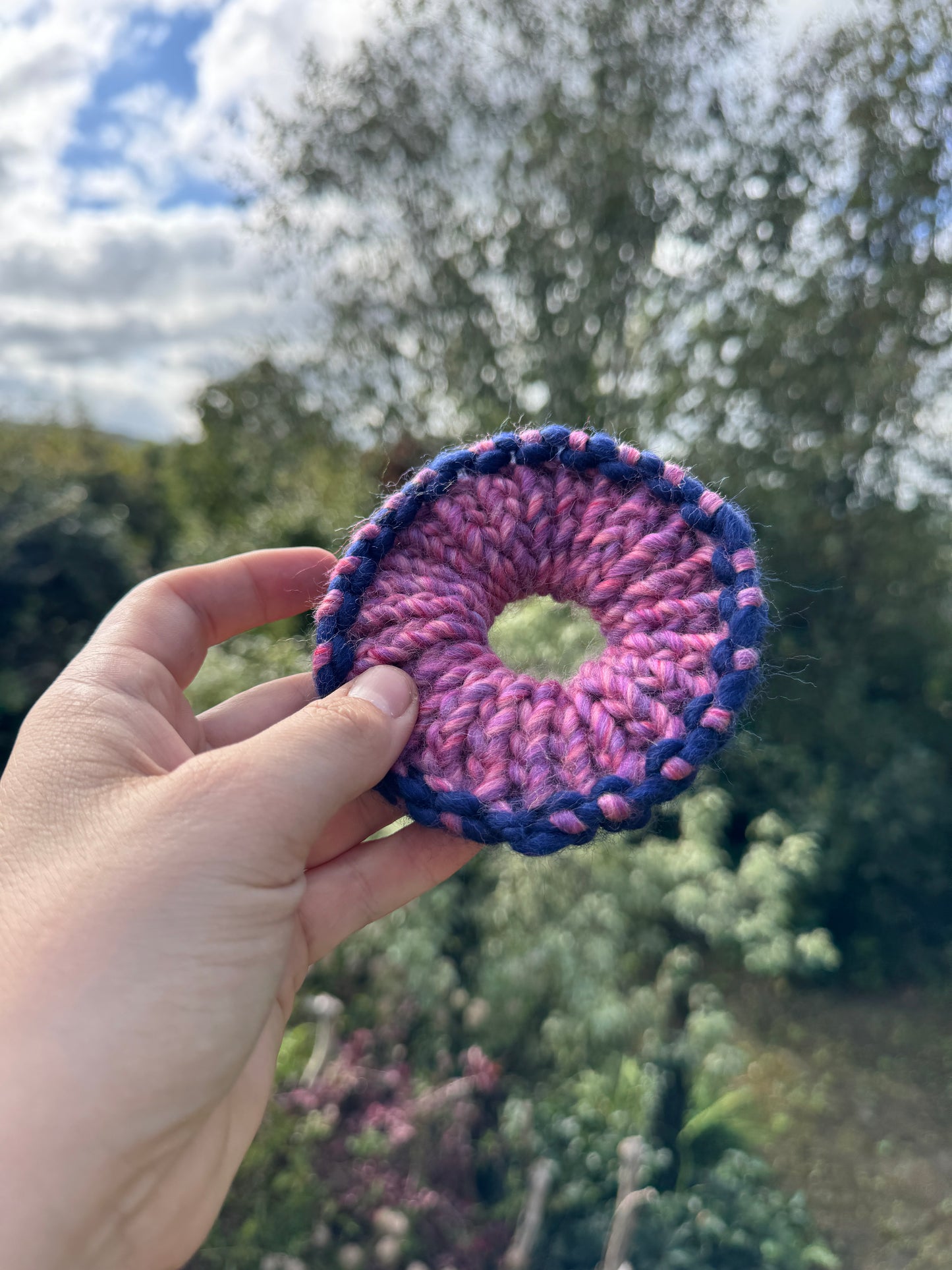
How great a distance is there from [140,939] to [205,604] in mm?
822

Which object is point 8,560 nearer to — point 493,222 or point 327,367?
point 327,367

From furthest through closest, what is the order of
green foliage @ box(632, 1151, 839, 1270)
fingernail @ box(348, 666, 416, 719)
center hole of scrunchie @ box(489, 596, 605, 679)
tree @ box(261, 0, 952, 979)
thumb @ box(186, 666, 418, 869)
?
1. tree @ box(261, 0, 952, 979)
2. green foliage @ box(632, 1151, 839, 1270)
3. center hole of scrunchie @ box(489, 596, 605, 679)
4. fingernail @ box(348, 666, 416, 719)
5. thumb @ box(186, 666, 418, 869)

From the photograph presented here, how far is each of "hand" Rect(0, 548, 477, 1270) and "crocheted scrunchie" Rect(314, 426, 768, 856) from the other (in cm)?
10

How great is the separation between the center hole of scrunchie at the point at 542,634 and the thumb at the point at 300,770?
1.46m

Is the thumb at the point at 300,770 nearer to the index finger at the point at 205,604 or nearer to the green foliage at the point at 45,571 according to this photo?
the index finger at the point at 205,604

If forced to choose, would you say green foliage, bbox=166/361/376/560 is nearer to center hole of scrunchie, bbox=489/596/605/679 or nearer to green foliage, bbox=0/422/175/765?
green foliage, bbox=0/422/175/765

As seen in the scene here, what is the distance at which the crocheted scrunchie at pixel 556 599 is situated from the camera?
3.43 ft

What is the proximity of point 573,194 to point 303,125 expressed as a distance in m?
1.92

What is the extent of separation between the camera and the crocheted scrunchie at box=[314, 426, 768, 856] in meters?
1.04

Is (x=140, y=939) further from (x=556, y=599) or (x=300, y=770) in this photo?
(x=556, y=599)

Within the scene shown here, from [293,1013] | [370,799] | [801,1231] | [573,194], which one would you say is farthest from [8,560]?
[801,1231]

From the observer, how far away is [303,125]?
4910mm

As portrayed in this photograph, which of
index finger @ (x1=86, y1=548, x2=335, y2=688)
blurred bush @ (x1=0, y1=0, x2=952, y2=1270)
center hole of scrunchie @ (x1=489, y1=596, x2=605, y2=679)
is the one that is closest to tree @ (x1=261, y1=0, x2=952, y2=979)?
blurred bush @ (x1=0, y1=0, x2=952, y2=1270)

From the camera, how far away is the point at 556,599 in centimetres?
136
